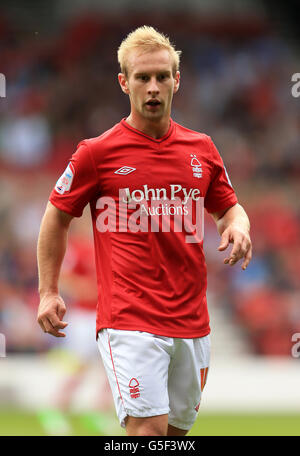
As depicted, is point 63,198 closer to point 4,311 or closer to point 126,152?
point 126,152

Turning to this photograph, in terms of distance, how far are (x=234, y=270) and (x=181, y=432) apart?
9.39 meters

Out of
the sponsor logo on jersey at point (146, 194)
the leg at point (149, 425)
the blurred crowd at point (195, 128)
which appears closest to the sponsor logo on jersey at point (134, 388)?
the leg at point (149, 425)

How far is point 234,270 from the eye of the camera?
13664 mm

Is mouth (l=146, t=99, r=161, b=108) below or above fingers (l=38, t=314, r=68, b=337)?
above

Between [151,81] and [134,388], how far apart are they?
1501mm

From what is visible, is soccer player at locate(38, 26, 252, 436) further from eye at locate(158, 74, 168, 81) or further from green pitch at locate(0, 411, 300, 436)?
green pitch at locate(0, 411, 300, 436)

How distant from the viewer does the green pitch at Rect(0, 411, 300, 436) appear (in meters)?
7.77

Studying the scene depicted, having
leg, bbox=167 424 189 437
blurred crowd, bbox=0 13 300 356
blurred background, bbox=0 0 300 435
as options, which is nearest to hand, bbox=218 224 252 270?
leg, bbox=167 424 189 437

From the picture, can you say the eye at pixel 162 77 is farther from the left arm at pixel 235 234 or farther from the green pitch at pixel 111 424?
the green pitch at pixel 111 424

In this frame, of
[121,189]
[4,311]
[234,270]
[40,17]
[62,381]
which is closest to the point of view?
[121,189]

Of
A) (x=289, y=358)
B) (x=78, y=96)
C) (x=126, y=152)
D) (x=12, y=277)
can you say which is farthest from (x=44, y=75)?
(x=126, y=152)

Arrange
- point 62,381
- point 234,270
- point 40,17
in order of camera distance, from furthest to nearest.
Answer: point 40,17, point 234,270, point 62,381

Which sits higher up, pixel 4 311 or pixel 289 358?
pixel 4 311

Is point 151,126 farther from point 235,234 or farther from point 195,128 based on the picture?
point 195,128
